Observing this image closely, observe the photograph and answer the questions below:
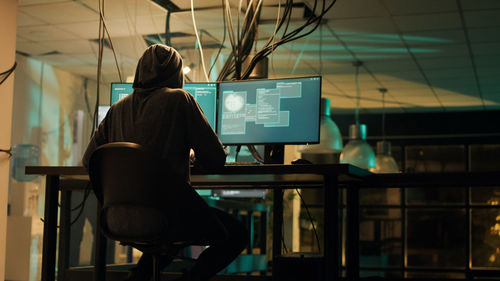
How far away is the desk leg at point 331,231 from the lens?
7.93ft

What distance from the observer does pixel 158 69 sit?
95.9 inches

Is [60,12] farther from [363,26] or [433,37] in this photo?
[433,37]

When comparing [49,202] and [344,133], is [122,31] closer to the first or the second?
[49,202]

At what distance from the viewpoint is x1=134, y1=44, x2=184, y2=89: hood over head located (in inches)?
95.8

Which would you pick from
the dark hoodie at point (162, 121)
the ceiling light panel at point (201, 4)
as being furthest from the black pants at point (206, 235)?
the ceiling light panel at point (201, 4)

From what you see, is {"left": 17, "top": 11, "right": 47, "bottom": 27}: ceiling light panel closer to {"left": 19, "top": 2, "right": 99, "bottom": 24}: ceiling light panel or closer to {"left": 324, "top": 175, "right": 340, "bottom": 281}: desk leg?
{"left": 19, "top": 2, "right": 99, "bottom": 24}: ceiling light panel

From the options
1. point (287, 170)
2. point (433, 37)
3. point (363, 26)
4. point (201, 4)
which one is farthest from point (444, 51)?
point (287, 170)

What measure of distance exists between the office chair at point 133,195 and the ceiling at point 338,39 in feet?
8.31

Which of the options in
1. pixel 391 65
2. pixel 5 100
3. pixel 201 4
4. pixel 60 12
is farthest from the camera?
→ pixel 391 65

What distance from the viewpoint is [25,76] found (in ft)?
24.6

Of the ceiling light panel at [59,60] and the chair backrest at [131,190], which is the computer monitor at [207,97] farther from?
the ceiling light panel at [59,60]

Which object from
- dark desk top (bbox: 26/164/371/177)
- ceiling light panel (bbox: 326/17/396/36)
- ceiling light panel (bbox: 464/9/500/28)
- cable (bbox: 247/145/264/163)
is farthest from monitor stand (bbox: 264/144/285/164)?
ceiling light panel (bbox: 464/9/500/28)

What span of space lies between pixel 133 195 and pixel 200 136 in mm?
358

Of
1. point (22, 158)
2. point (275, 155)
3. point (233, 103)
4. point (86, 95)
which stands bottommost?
point (275, 155)
